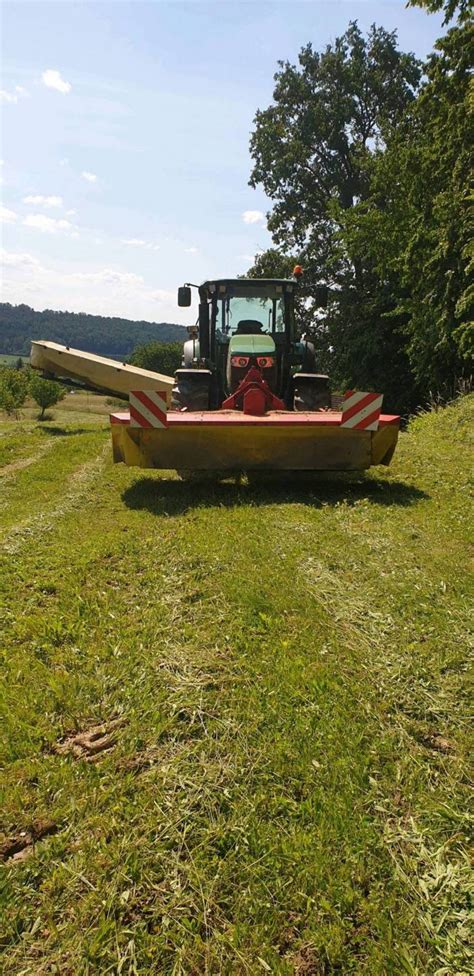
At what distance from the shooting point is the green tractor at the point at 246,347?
7.67 meters

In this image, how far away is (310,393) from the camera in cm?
764

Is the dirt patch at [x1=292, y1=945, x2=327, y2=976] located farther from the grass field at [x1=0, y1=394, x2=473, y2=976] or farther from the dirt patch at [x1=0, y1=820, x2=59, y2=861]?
the dirt patch at [x1=0, y1=820, x2=59, y2=861]

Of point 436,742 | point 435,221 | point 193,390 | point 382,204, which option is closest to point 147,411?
point 193,390

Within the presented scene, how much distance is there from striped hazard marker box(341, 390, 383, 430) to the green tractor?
1.73 m

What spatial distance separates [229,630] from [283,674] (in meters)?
0.50

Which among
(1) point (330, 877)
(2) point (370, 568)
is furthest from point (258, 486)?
(1) point (330, 877)

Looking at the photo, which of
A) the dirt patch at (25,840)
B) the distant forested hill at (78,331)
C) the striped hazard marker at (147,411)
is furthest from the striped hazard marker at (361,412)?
the distant forested hill at (78,331)

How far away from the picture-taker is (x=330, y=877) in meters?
1.66

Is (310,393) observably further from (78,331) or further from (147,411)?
(78,331)

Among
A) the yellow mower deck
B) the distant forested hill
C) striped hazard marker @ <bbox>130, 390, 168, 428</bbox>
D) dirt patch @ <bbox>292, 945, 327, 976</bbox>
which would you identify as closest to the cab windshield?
the yellow mower deck

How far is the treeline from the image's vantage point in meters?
11.5

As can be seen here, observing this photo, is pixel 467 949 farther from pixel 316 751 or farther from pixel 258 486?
pixel 258 486

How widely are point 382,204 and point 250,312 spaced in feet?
48.0

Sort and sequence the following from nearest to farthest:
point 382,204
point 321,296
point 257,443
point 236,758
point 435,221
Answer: point 236,758 → point 257,443 → point 321,296 → point 435,221 → point 382,204
